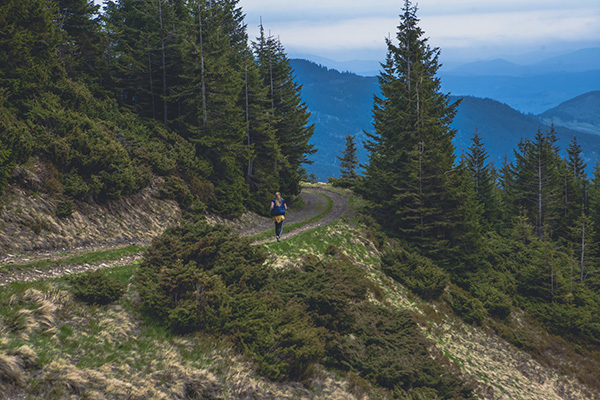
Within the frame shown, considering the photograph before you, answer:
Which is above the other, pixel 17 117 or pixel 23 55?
pixel 23 55

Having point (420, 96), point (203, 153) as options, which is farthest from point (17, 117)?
point (420, 96)

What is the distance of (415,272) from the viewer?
72.6 ft

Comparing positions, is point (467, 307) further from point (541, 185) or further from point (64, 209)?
point (541, 185)

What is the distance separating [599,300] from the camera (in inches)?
1212

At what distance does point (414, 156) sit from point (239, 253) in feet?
60.0

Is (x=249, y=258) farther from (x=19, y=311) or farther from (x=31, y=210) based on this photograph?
(x=31, y=210)

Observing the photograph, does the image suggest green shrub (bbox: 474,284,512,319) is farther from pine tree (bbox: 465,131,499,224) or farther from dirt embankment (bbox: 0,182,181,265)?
pine tree (bbox: 465,131,499,224)

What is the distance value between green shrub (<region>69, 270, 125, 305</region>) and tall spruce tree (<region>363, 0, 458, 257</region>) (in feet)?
66.0

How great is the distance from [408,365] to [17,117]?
19.9 metres

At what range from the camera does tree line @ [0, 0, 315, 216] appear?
678 inches

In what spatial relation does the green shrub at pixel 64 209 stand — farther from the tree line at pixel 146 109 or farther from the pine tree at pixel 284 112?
the pine tree at pixel 284 112

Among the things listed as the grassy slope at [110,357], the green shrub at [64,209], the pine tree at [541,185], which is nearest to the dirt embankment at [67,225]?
the green shrub at [64,209]

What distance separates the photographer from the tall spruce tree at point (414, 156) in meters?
25.9

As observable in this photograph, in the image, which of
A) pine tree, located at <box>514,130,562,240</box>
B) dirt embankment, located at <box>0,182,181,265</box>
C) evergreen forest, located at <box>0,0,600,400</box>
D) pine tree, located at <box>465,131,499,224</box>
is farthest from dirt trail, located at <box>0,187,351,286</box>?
pine tree, located at <box>514,130,562,240</box>
